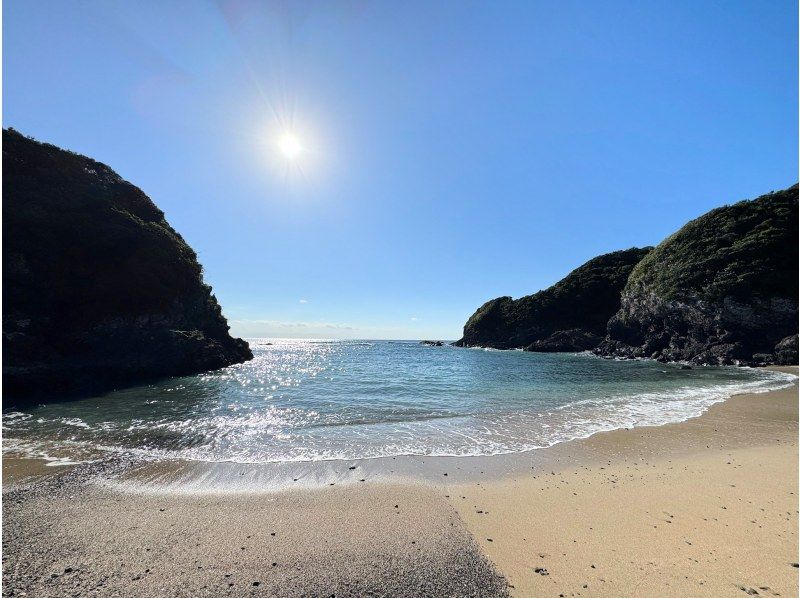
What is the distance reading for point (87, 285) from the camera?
32562 millimetres

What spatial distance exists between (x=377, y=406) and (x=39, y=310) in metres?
32.2

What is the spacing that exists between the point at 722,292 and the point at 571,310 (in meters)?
49.0

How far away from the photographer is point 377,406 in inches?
701

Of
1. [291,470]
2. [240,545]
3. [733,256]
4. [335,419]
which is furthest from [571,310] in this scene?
[240,545]

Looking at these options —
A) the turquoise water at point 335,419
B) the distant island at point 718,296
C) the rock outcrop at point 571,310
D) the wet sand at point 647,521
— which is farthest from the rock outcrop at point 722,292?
the wet sand at point 647,521

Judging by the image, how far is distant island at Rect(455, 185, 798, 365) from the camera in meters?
44.9

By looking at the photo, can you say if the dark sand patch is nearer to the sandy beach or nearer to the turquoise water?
the sandy beach

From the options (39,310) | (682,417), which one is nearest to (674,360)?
(682,417)

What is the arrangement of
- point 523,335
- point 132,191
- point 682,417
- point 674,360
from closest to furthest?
point 682,417
point 132,191
point 674,360
point 523,335

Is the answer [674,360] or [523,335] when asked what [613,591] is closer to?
[674,360]

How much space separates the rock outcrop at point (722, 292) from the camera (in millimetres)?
44875

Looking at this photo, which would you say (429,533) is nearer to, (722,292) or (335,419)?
(335,419)

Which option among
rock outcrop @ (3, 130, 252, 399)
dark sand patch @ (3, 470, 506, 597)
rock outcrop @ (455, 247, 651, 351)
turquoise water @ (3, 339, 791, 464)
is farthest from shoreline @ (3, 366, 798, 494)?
rock outcrop @ (455, 247, 651, 351)

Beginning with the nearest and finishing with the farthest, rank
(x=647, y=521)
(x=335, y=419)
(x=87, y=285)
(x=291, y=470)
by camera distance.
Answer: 1. (x=647, y=521)
2. (x=291, y=470)
3. (x=335, y=419)
4. (x=87, y=285)
